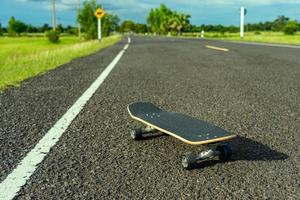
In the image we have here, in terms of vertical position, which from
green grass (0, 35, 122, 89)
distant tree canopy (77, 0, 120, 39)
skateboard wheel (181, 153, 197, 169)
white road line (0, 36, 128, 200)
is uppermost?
distant tree canopy (77, 0, 120, 39)

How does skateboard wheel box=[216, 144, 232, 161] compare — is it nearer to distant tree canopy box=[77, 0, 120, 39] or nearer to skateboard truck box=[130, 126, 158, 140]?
skateboard truck box=[130, 126, 158, 140]

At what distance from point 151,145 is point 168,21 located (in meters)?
113

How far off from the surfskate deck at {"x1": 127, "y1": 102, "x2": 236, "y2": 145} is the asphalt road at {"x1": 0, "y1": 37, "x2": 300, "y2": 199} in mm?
198

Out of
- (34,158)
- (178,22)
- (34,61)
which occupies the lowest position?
(34,158)

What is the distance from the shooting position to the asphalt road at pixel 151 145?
249 centimetres

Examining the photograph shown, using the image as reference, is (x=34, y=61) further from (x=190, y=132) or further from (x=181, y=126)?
(x=190, y=132)

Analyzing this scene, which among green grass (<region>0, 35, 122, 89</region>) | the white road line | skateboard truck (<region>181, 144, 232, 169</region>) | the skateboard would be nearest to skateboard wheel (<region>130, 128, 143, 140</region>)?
the skateboard

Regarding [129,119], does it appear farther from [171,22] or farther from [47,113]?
[171,22]

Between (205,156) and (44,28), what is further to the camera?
(44,28)

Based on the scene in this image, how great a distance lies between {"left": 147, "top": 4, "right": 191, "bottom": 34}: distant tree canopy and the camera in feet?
365

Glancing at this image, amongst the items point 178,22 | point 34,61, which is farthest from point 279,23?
point 34,61

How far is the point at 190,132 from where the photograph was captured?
2951 mm

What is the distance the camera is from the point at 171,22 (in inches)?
4422

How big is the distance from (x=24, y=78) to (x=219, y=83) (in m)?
4.08
